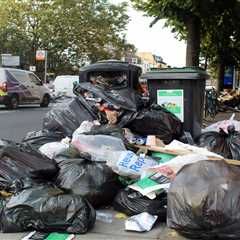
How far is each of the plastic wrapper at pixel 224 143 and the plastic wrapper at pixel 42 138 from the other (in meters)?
1.63

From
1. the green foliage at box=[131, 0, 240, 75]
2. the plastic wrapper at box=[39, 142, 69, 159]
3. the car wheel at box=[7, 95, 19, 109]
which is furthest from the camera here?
the car wheel at box=[7, 95, 19, 109]

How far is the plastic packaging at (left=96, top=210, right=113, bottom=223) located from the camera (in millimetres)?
5172

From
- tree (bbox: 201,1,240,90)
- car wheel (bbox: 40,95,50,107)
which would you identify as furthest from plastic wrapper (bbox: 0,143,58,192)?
car wheel (bbox: 40,95,50,107)

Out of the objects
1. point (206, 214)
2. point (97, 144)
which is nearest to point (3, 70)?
point (97, 144)

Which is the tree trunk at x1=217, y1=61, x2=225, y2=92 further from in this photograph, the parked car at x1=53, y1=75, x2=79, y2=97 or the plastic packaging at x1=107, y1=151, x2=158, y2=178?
the plastic packaging at x1=107, y1=151, x2=158, y2=178

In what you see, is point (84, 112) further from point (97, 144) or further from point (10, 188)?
point (10, 188)

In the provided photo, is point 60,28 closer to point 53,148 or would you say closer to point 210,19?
point 210,19

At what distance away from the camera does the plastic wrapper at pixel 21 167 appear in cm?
553

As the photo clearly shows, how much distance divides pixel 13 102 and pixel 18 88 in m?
0.56

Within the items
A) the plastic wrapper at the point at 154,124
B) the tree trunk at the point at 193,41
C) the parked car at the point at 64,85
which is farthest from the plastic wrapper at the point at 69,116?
the parked car at the point at 64,85

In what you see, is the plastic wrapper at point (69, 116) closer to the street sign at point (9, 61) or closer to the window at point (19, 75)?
the window at point (19, 75)

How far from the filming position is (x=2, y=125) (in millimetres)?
15227

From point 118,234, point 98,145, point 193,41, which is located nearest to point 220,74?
point 193,41

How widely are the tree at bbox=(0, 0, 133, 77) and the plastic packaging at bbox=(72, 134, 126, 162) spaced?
152ft
